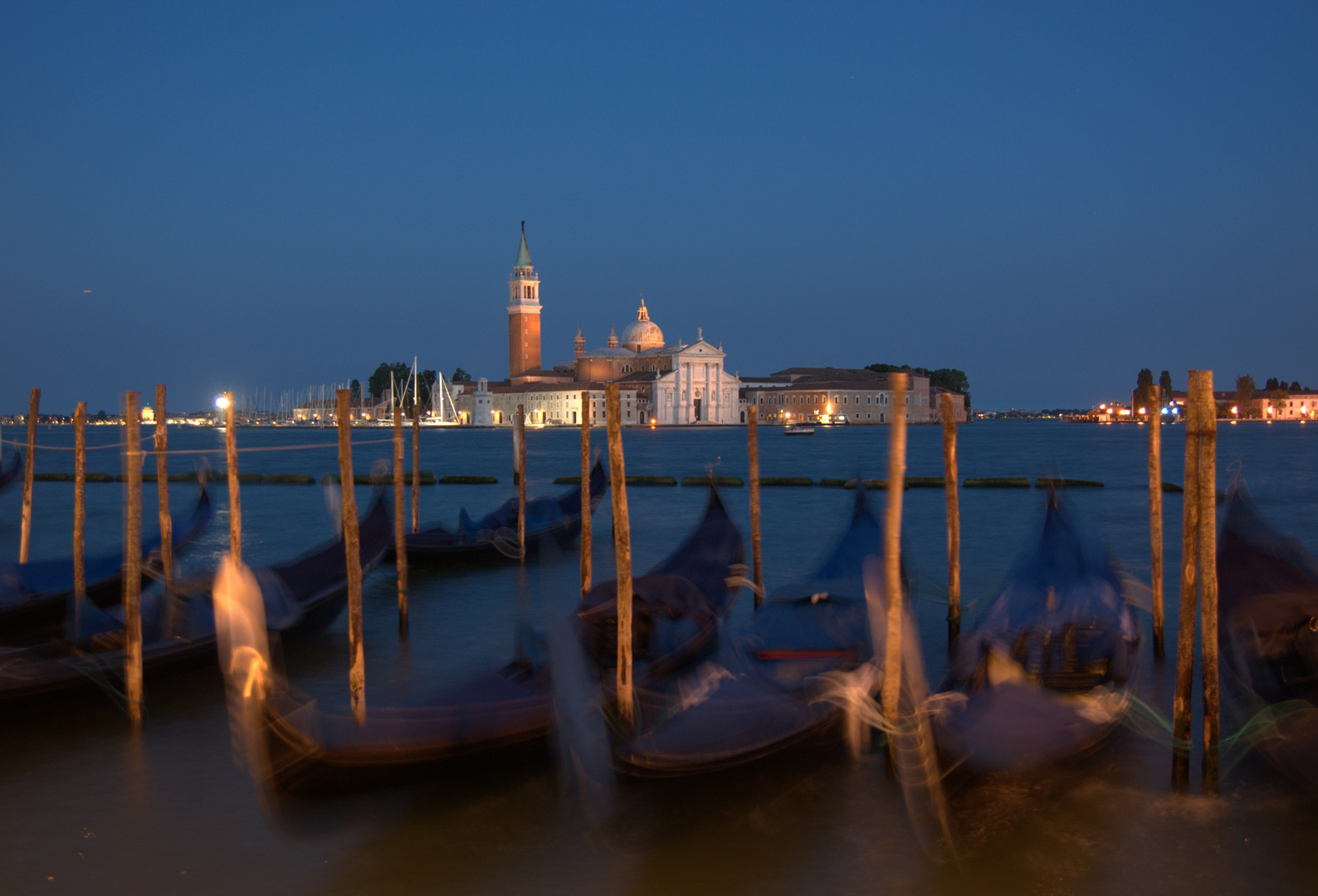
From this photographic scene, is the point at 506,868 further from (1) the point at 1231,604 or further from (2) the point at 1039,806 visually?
(1) the point at 1231,604

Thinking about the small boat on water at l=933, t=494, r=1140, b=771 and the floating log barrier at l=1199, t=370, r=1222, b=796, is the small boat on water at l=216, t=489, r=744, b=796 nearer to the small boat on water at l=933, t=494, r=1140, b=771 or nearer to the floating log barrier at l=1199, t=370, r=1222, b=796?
the small boat on water at l=933, t=494, r=1140, b=771

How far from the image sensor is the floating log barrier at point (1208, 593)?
3.19 meters

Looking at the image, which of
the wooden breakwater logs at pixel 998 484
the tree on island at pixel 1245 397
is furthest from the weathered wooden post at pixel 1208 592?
the tree on island at pixel 1245 397

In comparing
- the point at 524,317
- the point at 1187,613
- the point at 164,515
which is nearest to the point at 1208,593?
the point at 1187,613

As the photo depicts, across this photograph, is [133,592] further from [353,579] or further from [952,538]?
[952,538]

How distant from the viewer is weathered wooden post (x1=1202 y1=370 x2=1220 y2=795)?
3.19 m

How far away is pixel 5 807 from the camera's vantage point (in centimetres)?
319

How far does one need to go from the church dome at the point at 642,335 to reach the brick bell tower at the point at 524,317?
5346 millimetres

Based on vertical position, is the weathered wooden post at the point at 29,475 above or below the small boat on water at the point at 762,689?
above

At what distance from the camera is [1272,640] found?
382 cm

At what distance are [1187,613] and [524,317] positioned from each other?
50.5m

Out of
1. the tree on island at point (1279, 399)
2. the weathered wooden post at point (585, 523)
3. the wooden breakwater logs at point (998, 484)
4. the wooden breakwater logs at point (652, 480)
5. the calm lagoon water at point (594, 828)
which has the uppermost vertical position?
the tree on island at point (1279, 399)

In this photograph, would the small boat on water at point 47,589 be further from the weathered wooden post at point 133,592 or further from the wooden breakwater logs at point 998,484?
the wooden breakwater logs at point 998,484

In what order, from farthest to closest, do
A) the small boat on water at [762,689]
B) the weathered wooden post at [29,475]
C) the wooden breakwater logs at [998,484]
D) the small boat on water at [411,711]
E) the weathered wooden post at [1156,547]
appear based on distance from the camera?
the wooden breakwater logs at [998,484], the weathered wooden post at [29,475], the weathered wooden post at [1156,547], the small boat on water at [762,689], the small boat on water at [411,711]
